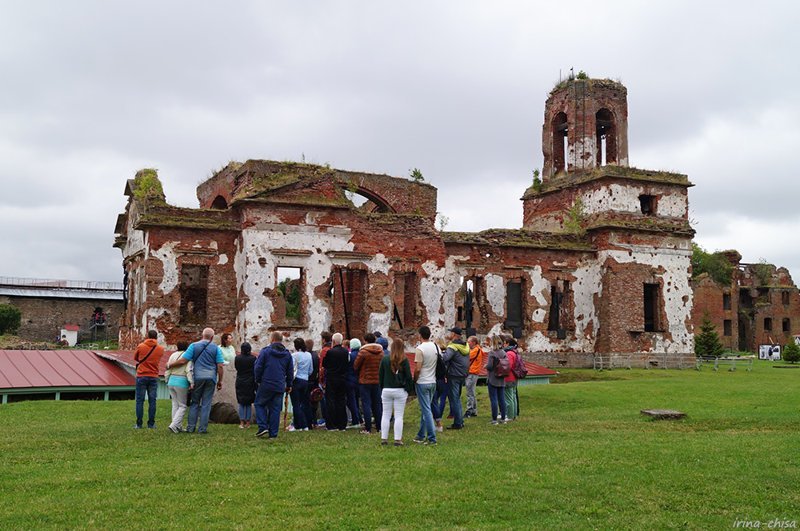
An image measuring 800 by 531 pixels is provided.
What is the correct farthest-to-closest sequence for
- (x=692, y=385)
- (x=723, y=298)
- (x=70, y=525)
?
(x=723, y=298), (x=692, y=385), (x=70, y=525)

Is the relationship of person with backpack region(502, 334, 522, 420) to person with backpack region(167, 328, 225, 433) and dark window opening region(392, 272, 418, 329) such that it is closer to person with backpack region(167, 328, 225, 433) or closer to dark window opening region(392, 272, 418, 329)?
person with backpack region(167, 328, 225, 433)

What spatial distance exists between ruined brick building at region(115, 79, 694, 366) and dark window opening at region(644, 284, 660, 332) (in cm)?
5

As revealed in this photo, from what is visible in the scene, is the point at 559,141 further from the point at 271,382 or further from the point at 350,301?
the point at 271,382

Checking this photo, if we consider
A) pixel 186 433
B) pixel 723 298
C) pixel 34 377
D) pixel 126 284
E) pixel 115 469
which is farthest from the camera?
pixel 723 298

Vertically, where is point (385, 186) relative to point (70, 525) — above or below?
above

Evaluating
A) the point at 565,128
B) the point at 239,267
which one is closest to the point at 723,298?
the point at 565,128

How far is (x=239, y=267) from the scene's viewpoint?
24.3 metres

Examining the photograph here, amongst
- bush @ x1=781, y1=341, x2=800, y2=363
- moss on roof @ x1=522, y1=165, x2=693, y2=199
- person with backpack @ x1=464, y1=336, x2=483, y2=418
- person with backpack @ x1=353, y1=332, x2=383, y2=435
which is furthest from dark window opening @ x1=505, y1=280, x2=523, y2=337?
bush @ x1=781, y1=341, x2=800, y2=363

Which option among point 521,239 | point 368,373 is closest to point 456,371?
point 368,373

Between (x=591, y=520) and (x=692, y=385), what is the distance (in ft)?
50.1

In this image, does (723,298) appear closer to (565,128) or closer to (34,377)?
(565,128)

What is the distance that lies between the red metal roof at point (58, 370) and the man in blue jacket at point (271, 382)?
753 cm

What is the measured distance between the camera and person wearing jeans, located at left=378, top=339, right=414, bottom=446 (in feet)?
36.0

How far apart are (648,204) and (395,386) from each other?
21.6 meters
